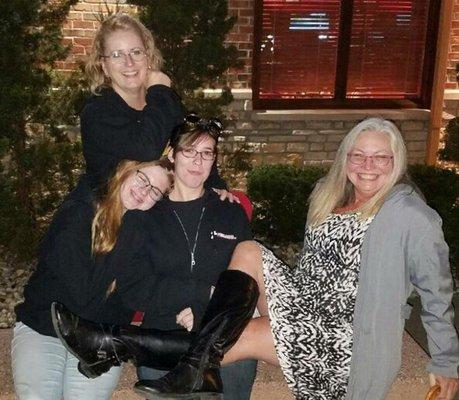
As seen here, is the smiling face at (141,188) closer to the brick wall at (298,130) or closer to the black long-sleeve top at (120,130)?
the black long-sleeve top at (120,130)

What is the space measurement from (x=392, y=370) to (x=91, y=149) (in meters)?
1.85

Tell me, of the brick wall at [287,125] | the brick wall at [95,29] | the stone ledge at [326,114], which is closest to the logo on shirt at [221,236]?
the brick wall at [95,29]

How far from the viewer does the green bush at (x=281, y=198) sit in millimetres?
5328

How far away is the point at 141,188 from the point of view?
105 inches

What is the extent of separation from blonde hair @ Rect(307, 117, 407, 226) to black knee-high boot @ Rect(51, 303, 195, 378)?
0.93 metres

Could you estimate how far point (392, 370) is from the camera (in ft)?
8.63

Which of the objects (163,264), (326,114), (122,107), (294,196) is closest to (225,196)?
(163,264)

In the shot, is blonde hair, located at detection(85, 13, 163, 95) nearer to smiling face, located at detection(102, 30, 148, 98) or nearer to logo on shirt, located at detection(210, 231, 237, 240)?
smiling face, located at detection(102, 30, 148, 98)

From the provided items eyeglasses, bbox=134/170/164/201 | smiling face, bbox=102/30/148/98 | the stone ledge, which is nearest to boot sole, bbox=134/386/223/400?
eyeglasses, bbox=134/170/164/201

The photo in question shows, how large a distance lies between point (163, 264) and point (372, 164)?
3.61 feet

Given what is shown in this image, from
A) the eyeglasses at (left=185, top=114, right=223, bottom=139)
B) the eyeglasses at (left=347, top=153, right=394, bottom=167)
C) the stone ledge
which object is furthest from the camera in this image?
the stone ledge

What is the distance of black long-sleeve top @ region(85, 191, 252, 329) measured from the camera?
2652 mm

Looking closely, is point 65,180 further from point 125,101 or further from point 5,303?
point 125,101

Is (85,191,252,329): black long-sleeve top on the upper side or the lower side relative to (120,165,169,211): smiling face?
lower
